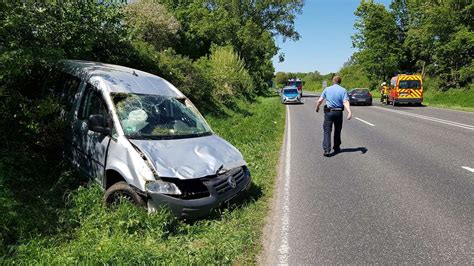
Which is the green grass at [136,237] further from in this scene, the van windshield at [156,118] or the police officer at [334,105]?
the police officer at [334,105]

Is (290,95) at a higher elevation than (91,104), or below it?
below

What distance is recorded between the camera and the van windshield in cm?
584

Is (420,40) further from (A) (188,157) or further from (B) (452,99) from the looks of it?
(A) (188,157)

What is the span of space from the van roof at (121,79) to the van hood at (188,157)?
4.40ft

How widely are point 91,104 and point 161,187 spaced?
95.0 inches

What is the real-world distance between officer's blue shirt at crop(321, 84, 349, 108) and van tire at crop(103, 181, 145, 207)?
6.29 m

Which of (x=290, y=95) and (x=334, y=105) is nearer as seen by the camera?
(x=334, y=105)

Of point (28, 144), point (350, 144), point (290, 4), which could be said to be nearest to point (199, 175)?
point (28, 144)

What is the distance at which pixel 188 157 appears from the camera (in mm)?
5309

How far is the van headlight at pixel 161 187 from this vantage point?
15.9 ft

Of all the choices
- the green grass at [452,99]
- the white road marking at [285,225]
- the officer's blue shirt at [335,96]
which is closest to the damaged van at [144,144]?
the white road marking at [285,225]

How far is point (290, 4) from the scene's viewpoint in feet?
175

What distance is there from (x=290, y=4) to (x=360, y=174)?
161ft

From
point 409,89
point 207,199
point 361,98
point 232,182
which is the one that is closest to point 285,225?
point 232,182
